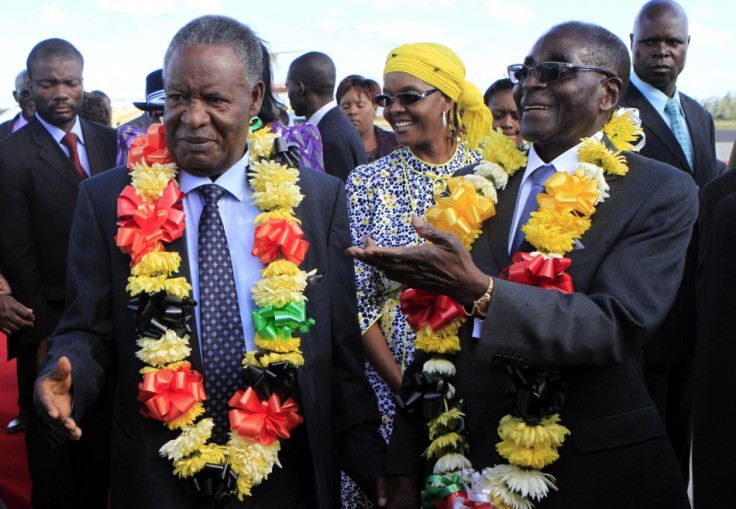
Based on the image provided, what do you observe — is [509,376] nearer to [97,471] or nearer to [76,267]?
[76,267]

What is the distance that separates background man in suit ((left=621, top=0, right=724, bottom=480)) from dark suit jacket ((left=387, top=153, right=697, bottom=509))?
211cm

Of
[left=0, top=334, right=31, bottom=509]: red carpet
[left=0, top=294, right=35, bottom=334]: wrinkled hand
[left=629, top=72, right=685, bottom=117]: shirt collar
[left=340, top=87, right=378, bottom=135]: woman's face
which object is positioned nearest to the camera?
[left=0, top=294, right=35, bottom=334]: wrinkled hand

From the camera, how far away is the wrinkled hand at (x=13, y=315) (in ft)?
14.5

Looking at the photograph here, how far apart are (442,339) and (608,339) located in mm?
603

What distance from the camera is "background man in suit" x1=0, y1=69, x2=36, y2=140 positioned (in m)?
8.67

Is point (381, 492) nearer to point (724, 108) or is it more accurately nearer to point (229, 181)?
point (229, 181)

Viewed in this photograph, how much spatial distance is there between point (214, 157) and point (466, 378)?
113cm

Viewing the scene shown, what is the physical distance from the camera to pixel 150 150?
9.57 feet

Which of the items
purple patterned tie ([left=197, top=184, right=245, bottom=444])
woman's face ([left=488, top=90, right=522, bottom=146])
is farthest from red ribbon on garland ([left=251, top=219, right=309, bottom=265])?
woman's face ([left=488, top=90, right=522, bottom=146])

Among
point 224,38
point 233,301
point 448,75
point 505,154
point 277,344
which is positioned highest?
point 224,38

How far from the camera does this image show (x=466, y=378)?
2.63 metres

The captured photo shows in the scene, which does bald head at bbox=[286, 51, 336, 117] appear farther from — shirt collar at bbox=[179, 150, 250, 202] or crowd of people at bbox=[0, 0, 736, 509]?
shirt collar at bbox=[179, 150, 250, 202]

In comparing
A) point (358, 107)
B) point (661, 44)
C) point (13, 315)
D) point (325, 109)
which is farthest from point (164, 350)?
point (358, 107)

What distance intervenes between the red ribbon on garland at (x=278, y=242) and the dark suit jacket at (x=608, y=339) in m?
0.72
